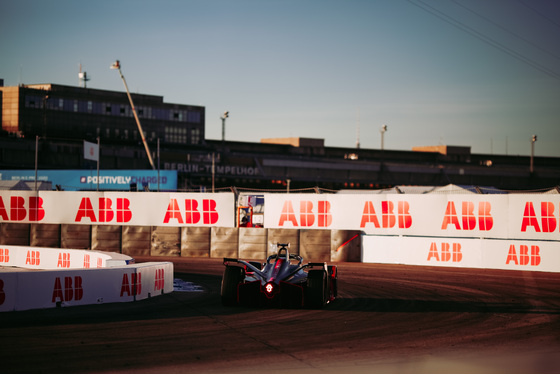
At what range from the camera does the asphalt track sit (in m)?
7.96

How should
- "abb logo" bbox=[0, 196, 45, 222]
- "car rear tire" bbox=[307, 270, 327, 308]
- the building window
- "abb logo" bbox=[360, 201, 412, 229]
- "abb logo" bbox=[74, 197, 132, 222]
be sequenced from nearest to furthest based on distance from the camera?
"car rear tire" bbox=[307, 270, 327, 308]
"abb logo" bbox=[360, 201, 412, 229]
"abb logo" bbox=[74, 197, 132, 222]
"abb logo" bbox=[0, 196, 45, 222]
the building window

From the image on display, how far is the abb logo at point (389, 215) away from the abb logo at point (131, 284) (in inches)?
492

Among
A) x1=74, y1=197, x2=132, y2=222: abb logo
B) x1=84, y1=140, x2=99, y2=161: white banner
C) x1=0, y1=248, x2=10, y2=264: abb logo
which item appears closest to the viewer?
x1=0, y1=248, x2=10, y2=264: abb logo

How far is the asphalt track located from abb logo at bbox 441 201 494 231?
7.41 m

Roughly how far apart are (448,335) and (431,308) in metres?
3.04

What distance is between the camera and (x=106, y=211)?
2781cm

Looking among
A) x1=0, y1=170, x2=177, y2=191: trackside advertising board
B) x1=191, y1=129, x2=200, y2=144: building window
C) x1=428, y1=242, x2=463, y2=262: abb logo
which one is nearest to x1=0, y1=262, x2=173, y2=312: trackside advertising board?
x1=428, y1=242, x2=463, y2=262: abb logo

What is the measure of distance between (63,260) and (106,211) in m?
7.26

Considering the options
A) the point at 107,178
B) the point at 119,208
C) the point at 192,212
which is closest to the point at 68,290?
the point at 192,212

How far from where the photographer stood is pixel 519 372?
773 centimetres

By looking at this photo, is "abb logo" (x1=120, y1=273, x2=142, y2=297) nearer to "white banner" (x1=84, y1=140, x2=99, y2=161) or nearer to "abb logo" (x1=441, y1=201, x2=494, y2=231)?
"abb logo" (x1=441, y1=201, x2=494, y2=231)

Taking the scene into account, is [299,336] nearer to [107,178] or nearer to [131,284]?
[131,284]

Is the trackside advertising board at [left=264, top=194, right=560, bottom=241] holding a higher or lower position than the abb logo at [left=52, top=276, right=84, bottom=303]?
higher

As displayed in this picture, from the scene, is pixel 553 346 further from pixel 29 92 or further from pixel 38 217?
pixel 29 92
